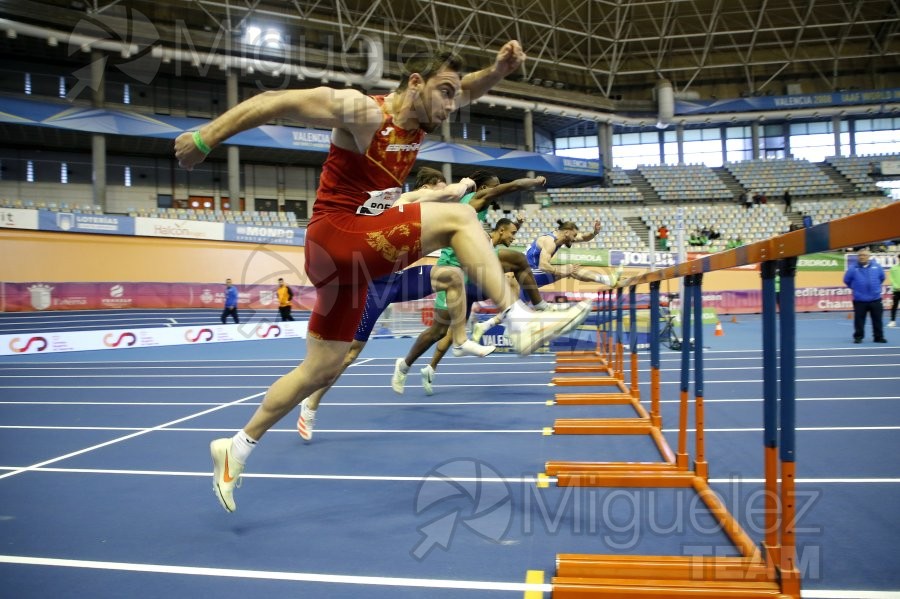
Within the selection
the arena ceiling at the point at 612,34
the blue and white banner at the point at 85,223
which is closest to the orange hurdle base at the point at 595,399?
the blue and white banner at the point at 85,223

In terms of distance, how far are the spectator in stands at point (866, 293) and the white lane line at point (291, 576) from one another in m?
11.7

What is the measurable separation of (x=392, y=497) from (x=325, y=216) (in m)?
1.60

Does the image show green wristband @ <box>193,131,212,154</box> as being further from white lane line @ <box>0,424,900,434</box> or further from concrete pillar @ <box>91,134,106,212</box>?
concrete pillar @ <box>91,134,106,212</box>

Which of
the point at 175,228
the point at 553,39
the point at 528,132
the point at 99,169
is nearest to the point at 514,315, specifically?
the point at 175,228

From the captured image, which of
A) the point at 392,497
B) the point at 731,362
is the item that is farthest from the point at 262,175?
the point at 392,497

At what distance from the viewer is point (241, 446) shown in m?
2.97

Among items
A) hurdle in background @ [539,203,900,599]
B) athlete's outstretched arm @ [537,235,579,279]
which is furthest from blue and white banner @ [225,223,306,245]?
hurdle in background @ [539,203,900,599]

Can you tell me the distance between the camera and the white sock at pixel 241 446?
2.96 metres

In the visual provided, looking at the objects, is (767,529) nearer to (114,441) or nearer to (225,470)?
(225,470)

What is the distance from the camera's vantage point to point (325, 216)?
2711 mm

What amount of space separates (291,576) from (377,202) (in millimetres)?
1629

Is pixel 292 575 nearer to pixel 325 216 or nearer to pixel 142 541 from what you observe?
pixel 142 541

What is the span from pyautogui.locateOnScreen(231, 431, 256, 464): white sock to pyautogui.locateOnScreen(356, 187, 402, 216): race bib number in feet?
4.08

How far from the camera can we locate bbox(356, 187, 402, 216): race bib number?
281 cm
